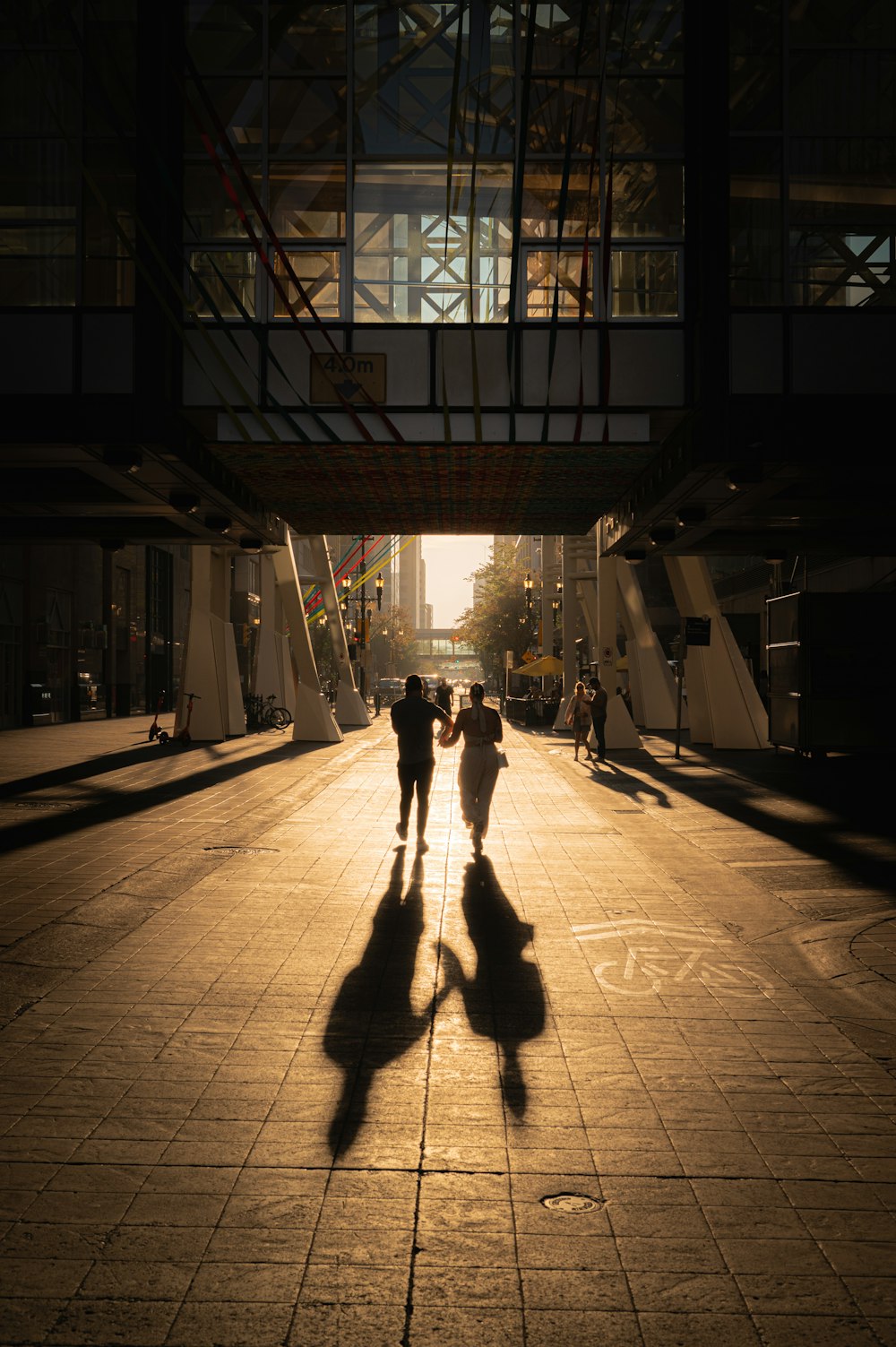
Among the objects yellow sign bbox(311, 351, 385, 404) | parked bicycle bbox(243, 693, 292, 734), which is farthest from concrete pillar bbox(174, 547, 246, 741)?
yellow sign bbox(311, 351, 385, 404)

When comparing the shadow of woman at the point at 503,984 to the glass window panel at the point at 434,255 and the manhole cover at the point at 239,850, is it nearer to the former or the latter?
the manhole cover at the point at 239,850

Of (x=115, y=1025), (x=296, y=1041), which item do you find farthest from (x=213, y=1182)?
(x=115, y=1025)

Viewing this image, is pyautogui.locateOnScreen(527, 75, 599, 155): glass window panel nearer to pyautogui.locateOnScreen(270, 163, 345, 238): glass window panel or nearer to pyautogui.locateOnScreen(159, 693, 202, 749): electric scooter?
pyautogui.locateOnScreen(270, 163, 345, 238): glass window panel

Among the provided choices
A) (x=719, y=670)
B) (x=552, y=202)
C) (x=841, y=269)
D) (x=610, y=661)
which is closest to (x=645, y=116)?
(x=552, y=202)

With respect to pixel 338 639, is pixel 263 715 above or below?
below

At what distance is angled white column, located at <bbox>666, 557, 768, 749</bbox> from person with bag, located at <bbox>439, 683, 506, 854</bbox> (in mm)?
17505

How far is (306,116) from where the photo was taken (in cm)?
1731

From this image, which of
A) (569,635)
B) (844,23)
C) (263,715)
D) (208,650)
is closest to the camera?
(844,23)

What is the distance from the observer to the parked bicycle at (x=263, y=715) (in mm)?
39812

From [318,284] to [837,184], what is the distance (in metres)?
6.80

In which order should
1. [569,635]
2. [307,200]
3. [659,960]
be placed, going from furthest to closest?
[569,635]
[307,200]
[659,960]

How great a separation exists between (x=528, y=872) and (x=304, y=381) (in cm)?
816

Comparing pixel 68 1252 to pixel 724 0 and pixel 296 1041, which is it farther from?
pixel 724 0

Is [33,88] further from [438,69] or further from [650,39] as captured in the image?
[650,39]
